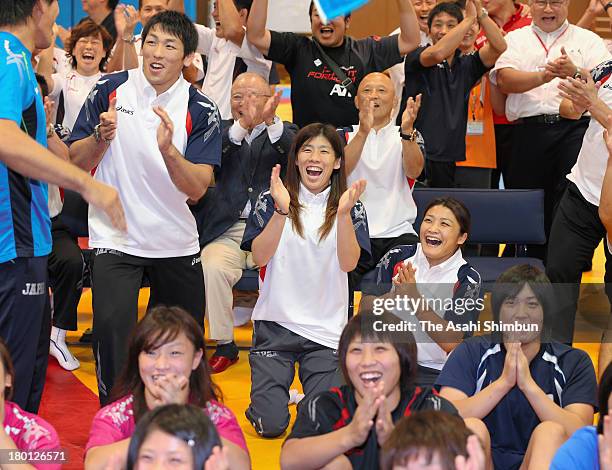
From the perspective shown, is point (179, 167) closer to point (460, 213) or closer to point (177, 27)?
point (177, 27)

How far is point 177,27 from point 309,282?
1.43m

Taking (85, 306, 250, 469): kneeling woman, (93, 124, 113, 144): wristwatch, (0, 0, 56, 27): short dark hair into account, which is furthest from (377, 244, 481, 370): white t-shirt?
(0, 0, 56, 27): short dark hair

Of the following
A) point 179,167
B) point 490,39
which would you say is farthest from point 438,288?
point 490,39

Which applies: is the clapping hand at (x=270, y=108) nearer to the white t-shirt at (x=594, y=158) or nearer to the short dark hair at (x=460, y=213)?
the short dark hair at (x=460, y=213)

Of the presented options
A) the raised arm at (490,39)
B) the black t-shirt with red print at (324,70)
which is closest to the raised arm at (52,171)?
the black t-shirt with red print at (324,70)

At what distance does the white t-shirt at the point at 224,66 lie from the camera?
24.1 ft

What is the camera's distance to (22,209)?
13.2 feet

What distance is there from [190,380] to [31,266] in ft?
2.61

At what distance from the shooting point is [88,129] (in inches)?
198

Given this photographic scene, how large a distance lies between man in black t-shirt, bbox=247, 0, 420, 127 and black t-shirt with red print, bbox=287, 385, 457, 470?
135 inches

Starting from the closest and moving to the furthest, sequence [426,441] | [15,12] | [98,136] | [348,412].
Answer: [426,441] → [348,412] → [15,12] → [98,136]

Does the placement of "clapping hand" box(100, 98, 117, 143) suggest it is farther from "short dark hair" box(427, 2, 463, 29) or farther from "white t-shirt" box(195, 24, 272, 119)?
"short dark hair" box(427, 2, 463, 29)

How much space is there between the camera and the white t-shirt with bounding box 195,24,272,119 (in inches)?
289

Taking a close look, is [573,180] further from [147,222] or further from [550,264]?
[147,222]
